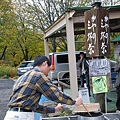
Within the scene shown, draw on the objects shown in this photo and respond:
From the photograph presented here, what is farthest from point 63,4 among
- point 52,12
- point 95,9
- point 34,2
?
point 95,9

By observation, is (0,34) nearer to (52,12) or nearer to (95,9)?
(52,12)

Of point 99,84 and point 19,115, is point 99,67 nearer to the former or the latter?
point 99,84

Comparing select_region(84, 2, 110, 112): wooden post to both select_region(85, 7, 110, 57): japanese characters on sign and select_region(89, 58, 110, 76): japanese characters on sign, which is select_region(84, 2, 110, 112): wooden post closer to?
select_region(85, 7, 110, 57): japanese characters on sign

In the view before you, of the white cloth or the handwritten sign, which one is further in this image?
the handwritten sign

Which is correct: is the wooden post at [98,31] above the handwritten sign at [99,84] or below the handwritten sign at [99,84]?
above

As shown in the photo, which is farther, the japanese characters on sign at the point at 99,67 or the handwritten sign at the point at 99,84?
the japanese characters on sign at the point at 99,67

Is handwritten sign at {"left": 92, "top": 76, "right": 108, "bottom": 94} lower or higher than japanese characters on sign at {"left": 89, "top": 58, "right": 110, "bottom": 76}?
lower

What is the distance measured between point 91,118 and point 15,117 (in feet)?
2.88

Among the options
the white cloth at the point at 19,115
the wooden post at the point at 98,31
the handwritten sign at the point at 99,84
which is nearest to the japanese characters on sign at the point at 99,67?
the wooden post at the point at 98,31

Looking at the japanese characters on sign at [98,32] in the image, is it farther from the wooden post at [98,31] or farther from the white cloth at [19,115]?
the white cloth at [19,115]

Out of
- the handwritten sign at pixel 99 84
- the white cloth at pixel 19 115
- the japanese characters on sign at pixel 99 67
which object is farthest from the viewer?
the japanese characters on sign at pixel 99 67

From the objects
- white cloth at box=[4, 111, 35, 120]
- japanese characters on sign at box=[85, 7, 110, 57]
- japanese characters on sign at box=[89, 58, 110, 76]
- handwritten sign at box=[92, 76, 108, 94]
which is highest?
japanese characters on sign at box=[85, 7, 110, 57]

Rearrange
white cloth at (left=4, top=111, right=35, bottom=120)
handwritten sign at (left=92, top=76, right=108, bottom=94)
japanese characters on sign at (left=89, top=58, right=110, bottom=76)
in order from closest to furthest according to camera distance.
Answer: white cloth at (left=4, top=111, right=35, bottom=120) < handwritten sign at (left=92, top=76, right=108, bottom=94) < japanese characters on sign at (left=89, top=58, right=110, bottom=76)

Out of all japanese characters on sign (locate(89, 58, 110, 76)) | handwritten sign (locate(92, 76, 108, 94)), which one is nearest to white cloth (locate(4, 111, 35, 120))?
handwritten sign (locate(92, 76, 108, 94))
